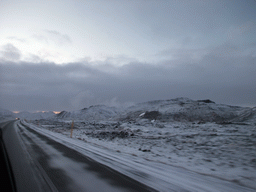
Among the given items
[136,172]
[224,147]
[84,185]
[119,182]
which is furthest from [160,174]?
[224,147]

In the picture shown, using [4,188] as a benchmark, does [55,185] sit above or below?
below

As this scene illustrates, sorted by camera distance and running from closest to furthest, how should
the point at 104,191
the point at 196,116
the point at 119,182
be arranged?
the point at 104,191
the point at 119,182
the point at 196,116

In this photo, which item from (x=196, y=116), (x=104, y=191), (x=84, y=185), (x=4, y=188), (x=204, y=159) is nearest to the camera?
(x=4, y=188)

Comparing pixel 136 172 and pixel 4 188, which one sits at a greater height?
pixel 4 188

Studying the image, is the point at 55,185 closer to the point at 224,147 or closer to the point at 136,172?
the point at 136,172

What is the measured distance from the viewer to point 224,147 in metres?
7.80

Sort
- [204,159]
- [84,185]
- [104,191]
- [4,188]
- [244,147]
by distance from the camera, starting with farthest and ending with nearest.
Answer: [244,147] → [204,159] → [84,185] → [104,191] → [4,188]

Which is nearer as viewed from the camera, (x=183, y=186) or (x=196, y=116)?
(x=183, y=186)

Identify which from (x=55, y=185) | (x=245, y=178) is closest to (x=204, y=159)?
(x=245, y=178)

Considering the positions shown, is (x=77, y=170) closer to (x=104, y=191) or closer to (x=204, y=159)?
(x=104, y=191)

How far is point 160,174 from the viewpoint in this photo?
394 cm

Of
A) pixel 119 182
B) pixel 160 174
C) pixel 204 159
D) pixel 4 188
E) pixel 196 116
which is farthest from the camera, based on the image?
pixel 196 116

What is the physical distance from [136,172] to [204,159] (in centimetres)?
365

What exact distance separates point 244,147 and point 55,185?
8430 millimetres
